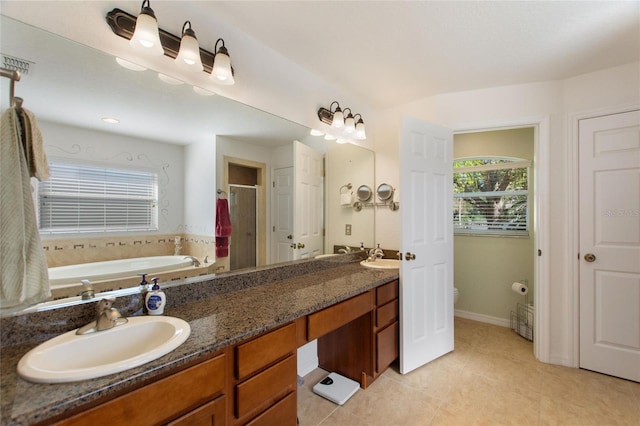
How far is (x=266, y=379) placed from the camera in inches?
46.0

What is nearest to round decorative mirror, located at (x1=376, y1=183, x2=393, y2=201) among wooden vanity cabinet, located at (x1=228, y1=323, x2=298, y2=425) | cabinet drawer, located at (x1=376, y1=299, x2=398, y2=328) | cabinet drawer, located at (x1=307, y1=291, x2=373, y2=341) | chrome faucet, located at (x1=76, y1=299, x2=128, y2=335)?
cabinet drawer, located at (x1=376, y1=299, x2=398, y2=328)

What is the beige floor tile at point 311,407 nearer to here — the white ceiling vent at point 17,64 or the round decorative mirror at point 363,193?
the round decorative mirror at point 363,193

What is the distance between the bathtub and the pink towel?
191mm

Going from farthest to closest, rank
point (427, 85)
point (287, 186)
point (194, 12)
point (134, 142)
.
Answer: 1. point (427, 85)
2. point (287, 186)
3. point (194, 12)
4. point (134, 142)

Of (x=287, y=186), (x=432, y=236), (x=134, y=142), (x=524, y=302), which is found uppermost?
(x=134, y=142)

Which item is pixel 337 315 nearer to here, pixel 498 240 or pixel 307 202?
pixel 307 202

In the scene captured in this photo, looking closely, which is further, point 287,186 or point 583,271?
point 583,271

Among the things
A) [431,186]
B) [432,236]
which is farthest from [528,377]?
[431,186]

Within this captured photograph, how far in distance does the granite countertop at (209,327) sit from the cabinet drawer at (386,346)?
15.9 inches

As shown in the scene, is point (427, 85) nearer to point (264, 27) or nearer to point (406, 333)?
point (264, 27)

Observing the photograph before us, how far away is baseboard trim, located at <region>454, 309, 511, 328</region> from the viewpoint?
3.04 metres

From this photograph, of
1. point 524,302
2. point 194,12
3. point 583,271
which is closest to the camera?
point 194,12

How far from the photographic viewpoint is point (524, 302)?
9.63ft

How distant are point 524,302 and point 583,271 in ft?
2.88
